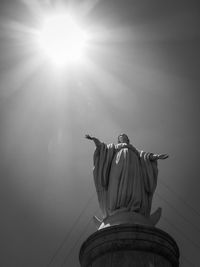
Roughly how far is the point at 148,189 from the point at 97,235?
2.56 meters

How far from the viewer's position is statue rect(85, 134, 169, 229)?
1005 cm

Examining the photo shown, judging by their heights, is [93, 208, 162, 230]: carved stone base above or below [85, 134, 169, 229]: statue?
below

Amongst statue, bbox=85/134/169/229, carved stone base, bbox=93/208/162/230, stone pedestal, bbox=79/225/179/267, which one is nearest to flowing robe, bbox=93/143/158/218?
statue, bbox=85/134/169/229

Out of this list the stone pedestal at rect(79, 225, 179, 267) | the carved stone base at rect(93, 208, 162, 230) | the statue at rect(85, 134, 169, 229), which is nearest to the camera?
the stone pedestal at rect(79, 225, 179, 267)

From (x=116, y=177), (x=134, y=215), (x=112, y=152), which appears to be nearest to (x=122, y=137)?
(x=112, y=152)

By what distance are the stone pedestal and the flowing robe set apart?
1251 mm

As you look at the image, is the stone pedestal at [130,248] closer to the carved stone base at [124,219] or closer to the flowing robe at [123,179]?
the carved stone base at [124,219]

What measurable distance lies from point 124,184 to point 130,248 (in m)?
2.23

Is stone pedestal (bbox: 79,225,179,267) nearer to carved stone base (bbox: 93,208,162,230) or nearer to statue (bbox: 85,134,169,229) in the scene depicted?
carved stone base (bbox: 93,208,162,230)

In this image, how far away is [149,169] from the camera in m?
11.4

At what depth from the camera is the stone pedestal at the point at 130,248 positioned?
8455 millimetres

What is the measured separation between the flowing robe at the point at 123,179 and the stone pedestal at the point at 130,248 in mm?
1251

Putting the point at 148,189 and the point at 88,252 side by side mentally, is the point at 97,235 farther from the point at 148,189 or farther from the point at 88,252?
the point at 148,189

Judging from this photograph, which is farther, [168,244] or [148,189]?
[148,189]
